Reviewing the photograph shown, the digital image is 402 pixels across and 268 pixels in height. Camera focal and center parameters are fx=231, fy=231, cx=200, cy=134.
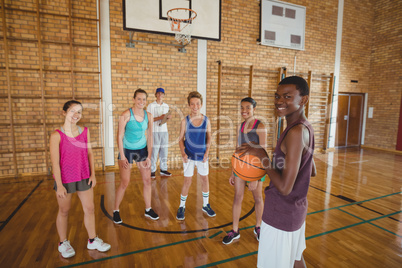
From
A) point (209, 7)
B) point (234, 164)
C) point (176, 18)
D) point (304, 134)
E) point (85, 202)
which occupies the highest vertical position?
point (209, 7)

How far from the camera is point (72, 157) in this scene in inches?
82.5

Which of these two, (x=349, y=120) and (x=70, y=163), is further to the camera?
(x=349, y=120)

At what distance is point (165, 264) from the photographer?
7.20ft

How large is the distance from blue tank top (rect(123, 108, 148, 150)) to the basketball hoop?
2.64 m

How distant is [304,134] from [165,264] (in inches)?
71.1

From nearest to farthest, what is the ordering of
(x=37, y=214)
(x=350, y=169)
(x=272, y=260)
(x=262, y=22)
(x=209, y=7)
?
(x=272, y=260) → (x=37, y=214) → (x=209, y=7) → (x=350, y=169) → (x=262, y=22)

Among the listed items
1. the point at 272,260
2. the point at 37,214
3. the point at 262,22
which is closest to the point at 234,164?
the point at 272,260

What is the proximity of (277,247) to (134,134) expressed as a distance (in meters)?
2.00

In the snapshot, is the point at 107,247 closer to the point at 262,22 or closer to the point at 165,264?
the point at 165,264

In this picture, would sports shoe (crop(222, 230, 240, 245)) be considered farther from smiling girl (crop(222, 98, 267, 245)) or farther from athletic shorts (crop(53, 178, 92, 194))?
athletic shorts (crop(53, 178, 92, 194))

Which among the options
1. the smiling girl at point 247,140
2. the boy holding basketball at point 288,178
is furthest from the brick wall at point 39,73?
the boy holding basketball at point 288,178

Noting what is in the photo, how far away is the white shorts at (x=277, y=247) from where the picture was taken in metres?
1.36

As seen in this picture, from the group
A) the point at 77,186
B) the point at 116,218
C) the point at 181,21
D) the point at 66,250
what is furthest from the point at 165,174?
the point at 181,21

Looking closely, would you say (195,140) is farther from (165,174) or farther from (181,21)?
(181,21)
